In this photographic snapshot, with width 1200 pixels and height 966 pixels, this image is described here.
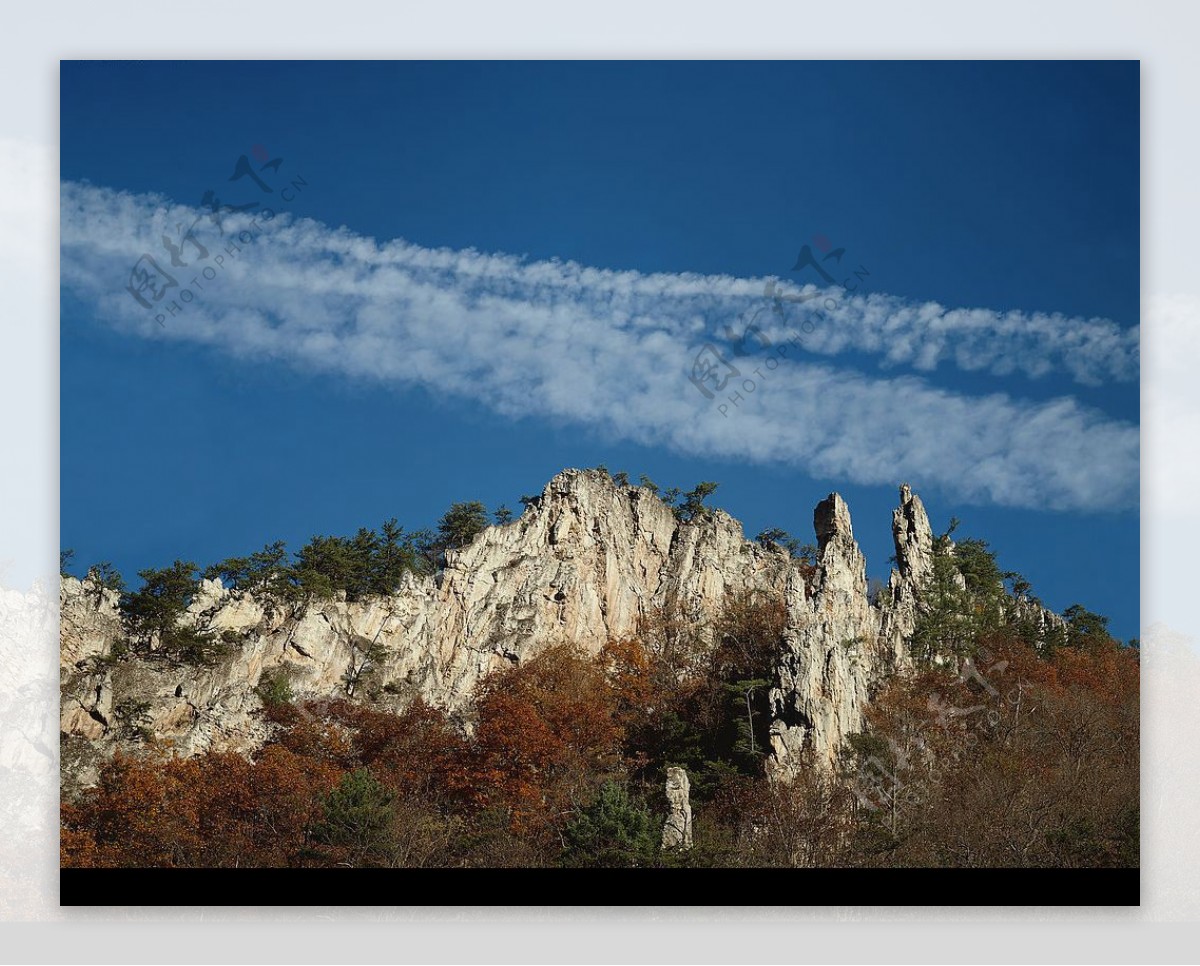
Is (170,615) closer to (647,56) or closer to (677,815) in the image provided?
(677,815)

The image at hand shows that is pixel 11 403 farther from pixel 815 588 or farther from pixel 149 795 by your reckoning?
pixel 815 588

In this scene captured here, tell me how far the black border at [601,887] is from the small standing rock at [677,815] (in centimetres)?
171

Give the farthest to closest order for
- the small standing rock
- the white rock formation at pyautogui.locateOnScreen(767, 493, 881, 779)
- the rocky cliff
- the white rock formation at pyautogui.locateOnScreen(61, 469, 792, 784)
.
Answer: the white rock formation at pyautogui.locateOnScreen(61, 469, 792, 784) → the rocky cliff → the white rock formation at pyautogui.locateOnScreen(767, 493, 881, 779) → the small standing rock

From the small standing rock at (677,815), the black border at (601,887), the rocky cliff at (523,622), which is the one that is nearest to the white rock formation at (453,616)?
the rocky cliff at (523,622)

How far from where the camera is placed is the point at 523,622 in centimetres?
2631

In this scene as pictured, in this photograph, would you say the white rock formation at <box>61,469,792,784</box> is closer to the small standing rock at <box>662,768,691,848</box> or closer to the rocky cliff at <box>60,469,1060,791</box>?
the rocky cliff at <box>60,469,1060,791</box>

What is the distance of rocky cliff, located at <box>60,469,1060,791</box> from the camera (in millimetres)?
17328

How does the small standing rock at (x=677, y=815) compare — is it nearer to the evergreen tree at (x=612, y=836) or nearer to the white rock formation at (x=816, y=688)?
the evergreen tree at (x=612, y=836)

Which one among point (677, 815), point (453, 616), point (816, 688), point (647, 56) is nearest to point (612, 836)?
point (677, 815)

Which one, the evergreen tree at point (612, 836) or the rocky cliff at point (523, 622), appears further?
the rocky cliff at point (523, 622)

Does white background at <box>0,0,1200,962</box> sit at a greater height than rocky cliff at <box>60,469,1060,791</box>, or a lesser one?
greater

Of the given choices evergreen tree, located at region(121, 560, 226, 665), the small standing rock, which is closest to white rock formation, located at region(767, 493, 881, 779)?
the small standing rock

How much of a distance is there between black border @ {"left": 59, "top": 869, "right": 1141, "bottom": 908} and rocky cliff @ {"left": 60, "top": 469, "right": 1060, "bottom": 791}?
3.46 metres

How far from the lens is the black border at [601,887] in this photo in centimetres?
988
